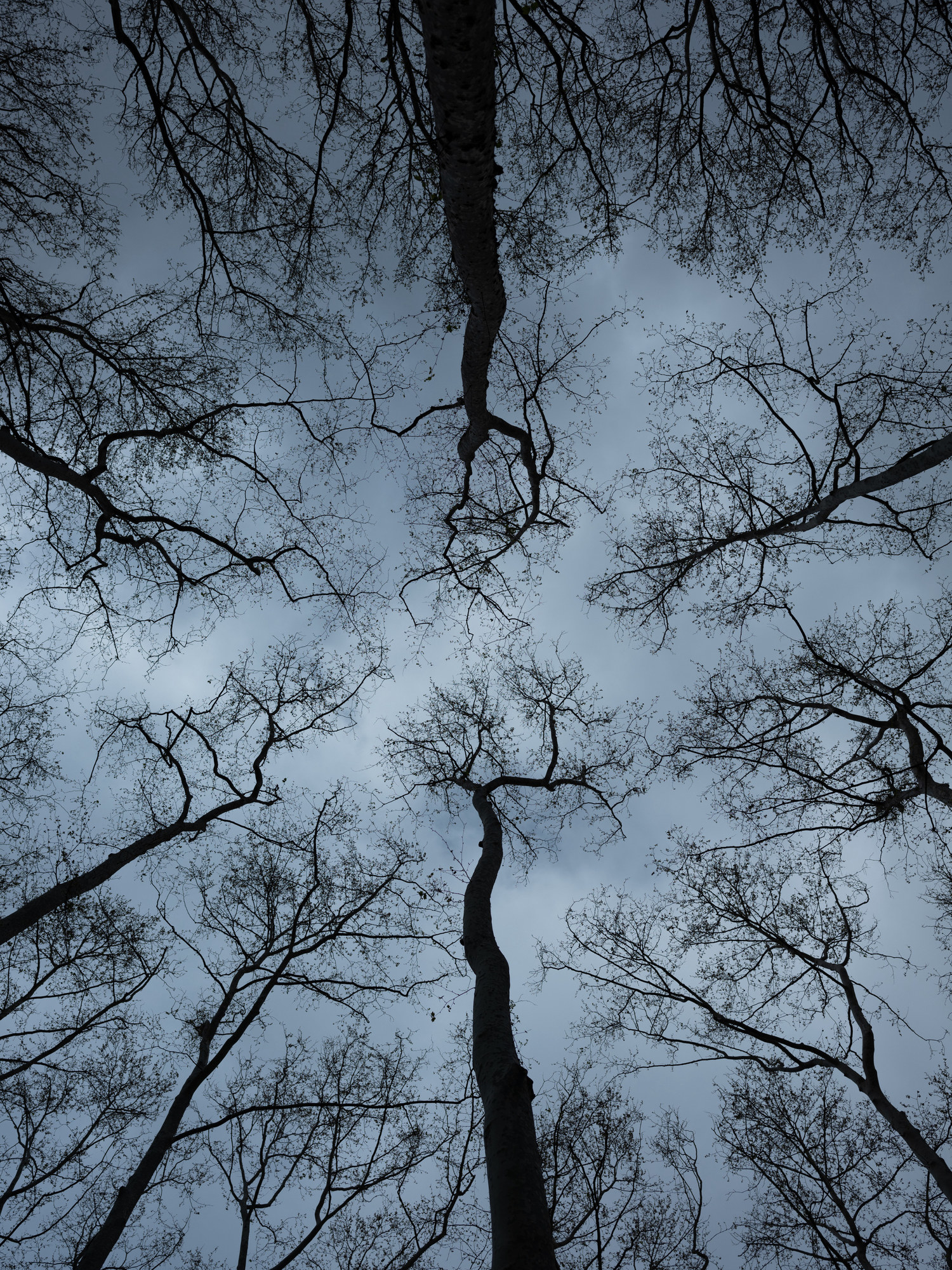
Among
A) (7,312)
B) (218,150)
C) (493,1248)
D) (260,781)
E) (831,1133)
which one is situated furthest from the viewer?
(831,1133)

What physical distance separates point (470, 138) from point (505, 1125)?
6.59 m

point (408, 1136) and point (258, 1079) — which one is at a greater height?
point (258, 1079)

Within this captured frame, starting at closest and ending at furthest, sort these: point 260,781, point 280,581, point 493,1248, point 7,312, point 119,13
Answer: point 493,1248 < point 119,13 < point 7,312 < point 280,581 < point 260,781

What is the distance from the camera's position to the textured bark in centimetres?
362

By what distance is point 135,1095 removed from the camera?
9.88 metres

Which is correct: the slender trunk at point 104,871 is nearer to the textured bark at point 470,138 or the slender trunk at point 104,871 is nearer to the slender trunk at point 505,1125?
the slender trunk at point 505,1125

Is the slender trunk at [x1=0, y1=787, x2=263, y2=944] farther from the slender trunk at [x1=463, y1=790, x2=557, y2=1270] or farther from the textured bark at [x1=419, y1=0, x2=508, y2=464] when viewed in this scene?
the textured bark at [x1=419, y1=0, x2=508, y2=464]

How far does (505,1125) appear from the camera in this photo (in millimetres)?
3830

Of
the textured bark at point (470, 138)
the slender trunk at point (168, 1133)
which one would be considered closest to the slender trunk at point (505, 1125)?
the slender trunk at point (168, 1133)

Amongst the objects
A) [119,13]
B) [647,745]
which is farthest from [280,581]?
[647,745]

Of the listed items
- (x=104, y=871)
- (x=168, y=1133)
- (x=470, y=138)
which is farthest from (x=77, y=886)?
(x=470, y=138)

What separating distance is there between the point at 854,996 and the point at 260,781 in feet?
27.8

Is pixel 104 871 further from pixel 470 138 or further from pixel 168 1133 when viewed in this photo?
pixel 470 138

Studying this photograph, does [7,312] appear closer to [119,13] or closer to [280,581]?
[119,13]
